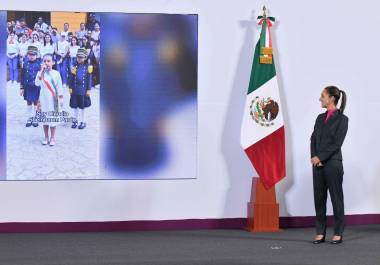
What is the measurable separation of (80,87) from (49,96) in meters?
0.30

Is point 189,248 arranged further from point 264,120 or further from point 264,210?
point 264,120

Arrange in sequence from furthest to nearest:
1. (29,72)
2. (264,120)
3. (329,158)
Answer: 1. (264,120)
2. (29,72)
3. (329,158)

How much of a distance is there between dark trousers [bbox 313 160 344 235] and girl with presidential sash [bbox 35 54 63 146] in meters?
2.49

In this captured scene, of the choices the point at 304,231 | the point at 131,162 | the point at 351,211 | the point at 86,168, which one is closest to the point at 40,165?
the point at 86,168

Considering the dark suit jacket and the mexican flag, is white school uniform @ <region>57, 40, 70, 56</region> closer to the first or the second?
the mexican flag

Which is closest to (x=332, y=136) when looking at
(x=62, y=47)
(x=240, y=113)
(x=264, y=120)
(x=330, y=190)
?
(x=330, y=190)

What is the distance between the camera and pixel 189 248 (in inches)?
238

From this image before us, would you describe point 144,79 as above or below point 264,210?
above

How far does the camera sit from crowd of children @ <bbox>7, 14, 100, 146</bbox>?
690 centimetres

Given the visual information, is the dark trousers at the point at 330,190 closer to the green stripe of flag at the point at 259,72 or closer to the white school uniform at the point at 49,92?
the green stripe of flag at the point at 259,72

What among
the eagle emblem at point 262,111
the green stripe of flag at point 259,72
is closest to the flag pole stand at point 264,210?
the eagle emblem at point 262,111

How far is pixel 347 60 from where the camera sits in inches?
296

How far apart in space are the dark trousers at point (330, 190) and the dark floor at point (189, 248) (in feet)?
0.66

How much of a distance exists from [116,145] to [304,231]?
2003mm
